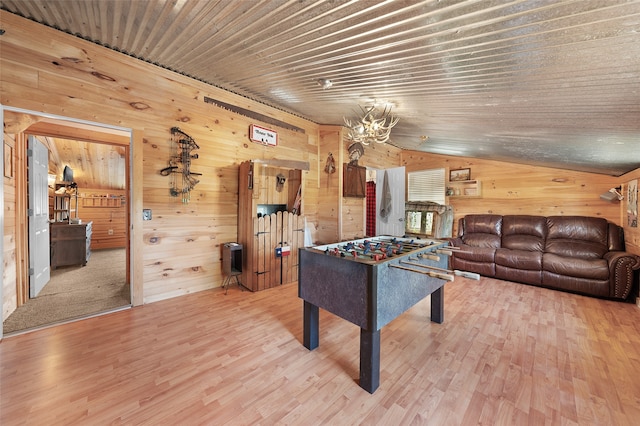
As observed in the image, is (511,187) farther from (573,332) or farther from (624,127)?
(573,332)

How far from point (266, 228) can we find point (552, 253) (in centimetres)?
456

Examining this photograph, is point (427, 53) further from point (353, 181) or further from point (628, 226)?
point (628, 226)

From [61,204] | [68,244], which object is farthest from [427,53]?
[61,204]

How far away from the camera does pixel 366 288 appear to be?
165 centimetres

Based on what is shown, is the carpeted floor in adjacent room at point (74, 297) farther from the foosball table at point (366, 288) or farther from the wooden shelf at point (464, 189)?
the wooden shelf at point (464, 189)

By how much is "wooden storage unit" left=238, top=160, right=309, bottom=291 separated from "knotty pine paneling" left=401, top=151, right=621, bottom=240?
3.85 meters

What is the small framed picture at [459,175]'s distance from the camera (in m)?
5.45

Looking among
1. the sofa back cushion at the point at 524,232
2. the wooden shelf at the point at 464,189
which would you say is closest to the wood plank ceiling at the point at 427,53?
the sofa back cushion at the point at 524,232

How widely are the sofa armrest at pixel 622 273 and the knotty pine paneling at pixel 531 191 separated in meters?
1.34

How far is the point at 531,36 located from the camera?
152 centimetres

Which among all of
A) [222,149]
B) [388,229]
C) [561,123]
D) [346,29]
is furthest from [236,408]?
[388,229]

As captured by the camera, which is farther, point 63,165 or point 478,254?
point 63,165

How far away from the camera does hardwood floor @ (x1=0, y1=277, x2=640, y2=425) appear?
58.0 inches

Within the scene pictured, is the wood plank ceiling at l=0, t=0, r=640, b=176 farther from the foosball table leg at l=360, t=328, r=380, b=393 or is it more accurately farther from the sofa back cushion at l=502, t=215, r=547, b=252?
the foosball table leg at l=360, t=328, r=380, b=393
